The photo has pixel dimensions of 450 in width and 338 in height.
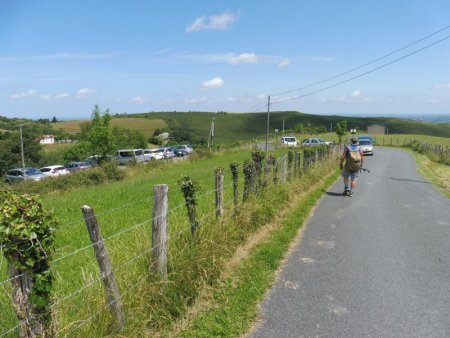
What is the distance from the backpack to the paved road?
2.43 meters

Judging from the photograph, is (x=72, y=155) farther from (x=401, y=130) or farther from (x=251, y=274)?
(x=401, y=130)

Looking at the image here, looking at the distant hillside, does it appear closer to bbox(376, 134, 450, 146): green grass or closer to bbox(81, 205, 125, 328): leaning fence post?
bbox(376, 134, 450, 146): green grass

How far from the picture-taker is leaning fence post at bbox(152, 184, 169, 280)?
14.6 ft

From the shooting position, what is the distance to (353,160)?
1245 cm

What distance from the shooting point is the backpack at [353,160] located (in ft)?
40.9

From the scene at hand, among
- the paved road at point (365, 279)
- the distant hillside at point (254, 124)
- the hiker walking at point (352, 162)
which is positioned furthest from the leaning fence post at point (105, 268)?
the distant hillside at point (254, 124)

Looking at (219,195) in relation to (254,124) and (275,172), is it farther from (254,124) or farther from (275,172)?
(254,124)

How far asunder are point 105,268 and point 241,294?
198 centimetres

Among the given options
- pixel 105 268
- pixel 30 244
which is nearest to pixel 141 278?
pixel 105 268

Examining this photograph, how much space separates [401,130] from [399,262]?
480 ft

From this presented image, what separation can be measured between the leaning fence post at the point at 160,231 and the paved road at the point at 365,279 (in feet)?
4.15

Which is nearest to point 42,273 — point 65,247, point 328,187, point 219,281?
point 219,281

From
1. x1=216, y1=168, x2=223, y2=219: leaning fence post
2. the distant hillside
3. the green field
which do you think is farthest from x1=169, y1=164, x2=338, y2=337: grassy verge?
the distant hillside

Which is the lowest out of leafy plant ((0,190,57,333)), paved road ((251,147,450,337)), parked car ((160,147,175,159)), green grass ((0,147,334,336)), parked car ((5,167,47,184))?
parked car ((5,167,47,184))
